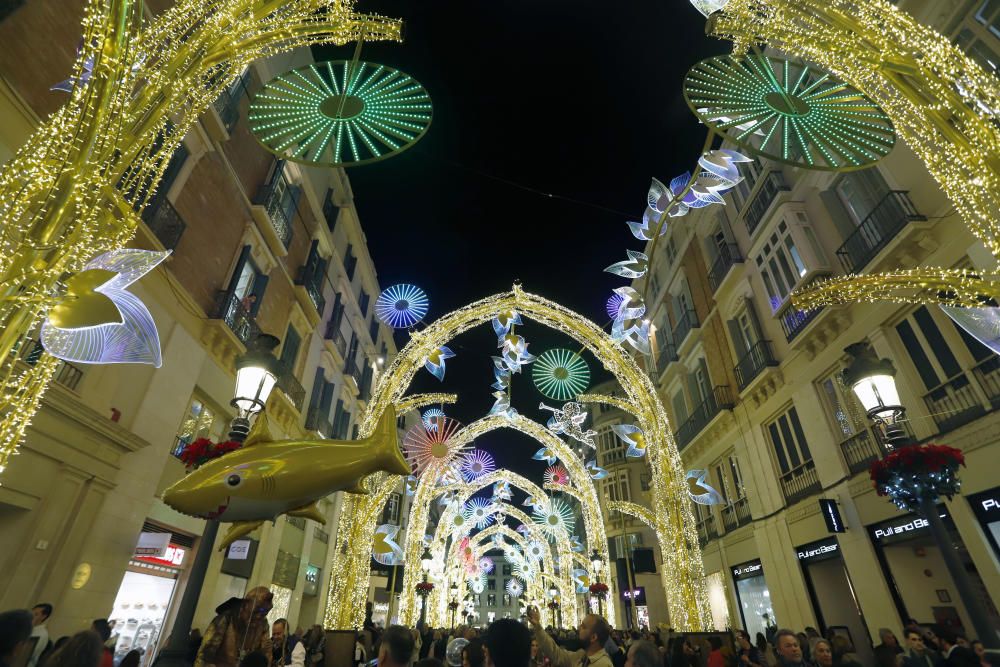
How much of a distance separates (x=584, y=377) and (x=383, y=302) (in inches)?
233

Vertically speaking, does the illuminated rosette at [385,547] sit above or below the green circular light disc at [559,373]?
below

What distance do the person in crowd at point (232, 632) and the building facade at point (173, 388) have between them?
1372mm

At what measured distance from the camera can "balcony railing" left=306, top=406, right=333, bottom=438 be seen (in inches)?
706

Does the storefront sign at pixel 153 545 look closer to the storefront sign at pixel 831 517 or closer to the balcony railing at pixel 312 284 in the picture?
the balcony railing at pixel 312 284

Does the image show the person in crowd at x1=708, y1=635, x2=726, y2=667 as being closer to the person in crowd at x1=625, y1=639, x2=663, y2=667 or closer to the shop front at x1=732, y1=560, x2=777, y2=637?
the person in crowd at x1=625, y1=639, x2=663, y2=667

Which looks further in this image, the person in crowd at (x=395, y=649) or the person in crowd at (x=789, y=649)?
the person in crowd at (x=789, y=649)

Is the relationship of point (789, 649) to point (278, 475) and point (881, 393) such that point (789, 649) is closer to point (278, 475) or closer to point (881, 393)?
point (881, 393)

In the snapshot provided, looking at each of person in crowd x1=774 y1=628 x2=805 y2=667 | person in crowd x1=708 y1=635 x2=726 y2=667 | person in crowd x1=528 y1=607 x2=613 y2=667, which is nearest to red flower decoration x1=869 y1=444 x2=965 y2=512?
person in crowd x1=774 y1=628 x2=805 y2=667

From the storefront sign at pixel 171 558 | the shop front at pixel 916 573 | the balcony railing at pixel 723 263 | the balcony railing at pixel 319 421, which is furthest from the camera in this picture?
the balcony railing at pixel 319 421

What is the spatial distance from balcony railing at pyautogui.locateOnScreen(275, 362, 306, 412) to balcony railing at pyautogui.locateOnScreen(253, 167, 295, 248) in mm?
4315

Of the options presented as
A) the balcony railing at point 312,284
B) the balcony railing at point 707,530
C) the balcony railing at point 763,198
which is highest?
the balcony railing at point 763,198

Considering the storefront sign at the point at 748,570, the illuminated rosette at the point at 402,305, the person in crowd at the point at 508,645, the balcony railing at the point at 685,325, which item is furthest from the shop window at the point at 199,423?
the balcony railing at the point at 685,325

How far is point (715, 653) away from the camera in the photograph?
6.48 meters

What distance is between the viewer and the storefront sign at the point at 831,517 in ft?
38.2
